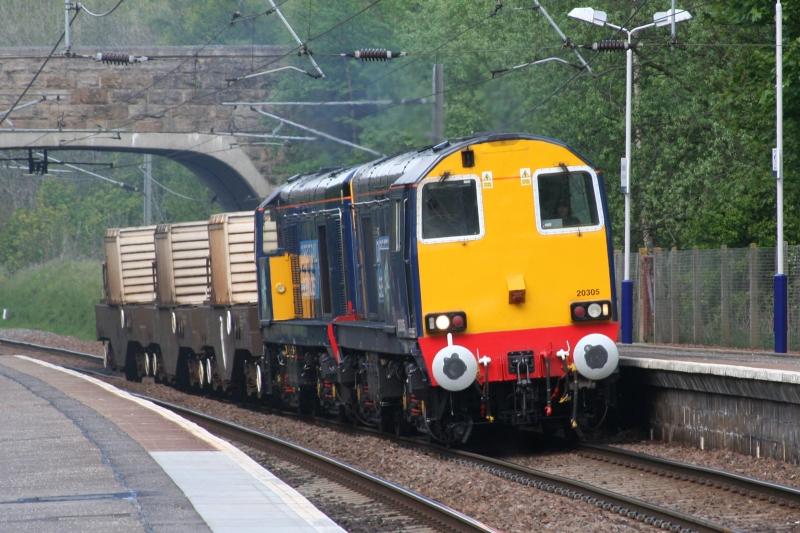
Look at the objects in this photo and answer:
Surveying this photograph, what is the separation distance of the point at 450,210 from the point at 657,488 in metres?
4.29

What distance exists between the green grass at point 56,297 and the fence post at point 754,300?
32.2 meters

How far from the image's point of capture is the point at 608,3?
3919 cm

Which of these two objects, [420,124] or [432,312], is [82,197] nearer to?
[420,124]

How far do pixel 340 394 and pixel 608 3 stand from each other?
21202 millimetres

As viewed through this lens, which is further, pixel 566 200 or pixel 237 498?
pixel 566 200

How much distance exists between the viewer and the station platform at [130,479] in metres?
10.8

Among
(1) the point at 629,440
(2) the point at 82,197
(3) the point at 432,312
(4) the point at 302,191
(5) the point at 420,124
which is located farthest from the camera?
(2) the point at 82,197

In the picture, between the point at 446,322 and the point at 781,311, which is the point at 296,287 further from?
the point at 781,311

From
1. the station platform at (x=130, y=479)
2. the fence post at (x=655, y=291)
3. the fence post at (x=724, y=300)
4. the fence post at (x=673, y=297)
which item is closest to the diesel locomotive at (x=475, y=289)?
the station platform at (x=130, y=479)

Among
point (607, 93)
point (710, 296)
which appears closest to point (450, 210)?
point (710, 296)

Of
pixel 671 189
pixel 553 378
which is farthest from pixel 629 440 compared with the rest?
pixel 671 189

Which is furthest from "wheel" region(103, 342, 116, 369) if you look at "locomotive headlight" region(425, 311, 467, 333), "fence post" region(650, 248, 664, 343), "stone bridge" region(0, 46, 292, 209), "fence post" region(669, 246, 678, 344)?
"locomotive headlight" region(425, 311, 467, 333)

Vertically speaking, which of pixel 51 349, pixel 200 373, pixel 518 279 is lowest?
pixel 51 349

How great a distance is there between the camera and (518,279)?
670 inches
